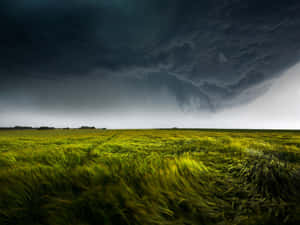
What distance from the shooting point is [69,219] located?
27.0 inches

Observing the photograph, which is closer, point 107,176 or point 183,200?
point 183,200

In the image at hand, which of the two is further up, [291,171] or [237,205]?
[291,171]

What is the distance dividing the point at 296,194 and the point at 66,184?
1.97m

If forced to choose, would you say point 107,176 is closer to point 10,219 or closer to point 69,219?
point 69,219

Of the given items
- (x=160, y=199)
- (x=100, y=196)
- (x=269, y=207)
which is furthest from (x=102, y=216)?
(x=269, y=207)

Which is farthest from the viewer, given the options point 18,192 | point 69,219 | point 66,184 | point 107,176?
point 107,176

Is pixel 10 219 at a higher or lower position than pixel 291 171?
lower

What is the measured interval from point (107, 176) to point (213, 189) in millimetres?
1038

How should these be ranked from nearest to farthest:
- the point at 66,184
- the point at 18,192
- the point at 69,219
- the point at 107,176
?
1. the point at 69,219
2. the point at 18,192
3. the point at 66,184
4. the point at 107,176

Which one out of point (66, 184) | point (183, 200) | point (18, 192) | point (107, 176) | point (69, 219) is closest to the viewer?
point (69, 219)

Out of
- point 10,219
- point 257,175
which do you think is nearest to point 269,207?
point 257,175

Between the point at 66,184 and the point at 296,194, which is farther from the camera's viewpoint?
the point at 66,184

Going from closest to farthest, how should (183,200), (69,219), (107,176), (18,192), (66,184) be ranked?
(69,219)
(183,200)
(18,192)
(66,184)
(107,176)

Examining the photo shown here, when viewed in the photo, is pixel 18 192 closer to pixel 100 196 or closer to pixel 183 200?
pixel 100 196
